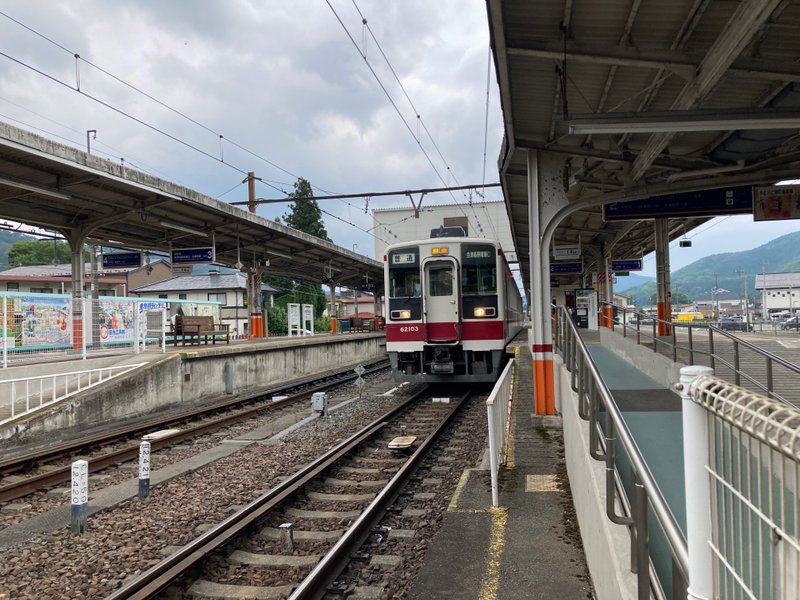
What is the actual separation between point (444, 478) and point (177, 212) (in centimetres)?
1273

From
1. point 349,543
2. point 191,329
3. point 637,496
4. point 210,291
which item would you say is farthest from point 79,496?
point 210,291

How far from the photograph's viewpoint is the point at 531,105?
273 inches

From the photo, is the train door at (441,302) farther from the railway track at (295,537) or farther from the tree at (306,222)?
the tree at (306,222)

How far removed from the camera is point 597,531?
326 centimetres

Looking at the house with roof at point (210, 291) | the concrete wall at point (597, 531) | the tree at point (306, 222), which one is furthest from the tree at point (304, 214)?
the concrete wall at point (597, 531)

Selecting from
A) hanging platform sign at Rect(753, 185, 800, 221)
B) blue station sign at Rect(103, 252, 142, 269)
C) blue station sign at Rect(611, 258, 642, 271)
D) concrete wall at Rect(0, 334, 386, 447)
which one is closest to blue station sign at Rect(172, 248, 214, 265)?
blue station sign at Rect(103, 252, 142, 269)

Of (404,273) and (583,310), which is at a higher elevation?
(404,273)

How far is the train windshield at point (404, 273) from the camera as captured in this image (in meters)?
12.2

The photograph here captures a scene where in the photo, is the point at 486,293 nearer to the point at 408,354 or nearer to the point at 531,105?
the point at 408,354

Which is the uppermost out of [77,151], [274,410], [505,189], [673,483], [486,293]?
[77,151]

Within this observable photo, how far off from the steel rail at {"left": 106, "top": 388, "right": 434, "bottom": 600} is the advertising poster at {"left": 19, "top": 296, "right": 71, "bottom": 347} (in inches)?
340

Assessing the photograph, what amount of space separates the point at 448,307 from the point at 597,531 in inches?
344

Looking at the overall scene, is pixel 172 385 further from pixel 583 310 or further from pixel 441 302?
pixel 583 310

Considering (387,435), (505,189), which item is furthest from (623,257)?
(387,435)
